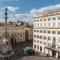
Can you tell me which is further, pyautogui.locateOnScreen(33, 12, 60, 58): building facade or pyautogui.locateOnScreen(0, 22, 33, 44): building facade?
pyautogui.locateOnScreen(0, 22, 33, 44): building facade

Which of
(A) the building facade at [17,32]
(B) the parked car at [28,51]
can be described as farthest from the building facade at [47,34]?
(A) the building facade at [17,32]

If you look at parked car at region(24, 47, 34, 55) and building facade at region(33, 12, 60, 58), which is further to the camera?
parked car at region(24, 47, 34, 55)

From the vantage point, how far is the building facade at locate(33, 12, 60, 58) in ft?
13.0

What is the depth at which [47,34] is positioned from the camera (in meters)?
4.17

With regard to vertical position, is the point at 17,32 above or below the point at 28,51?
above

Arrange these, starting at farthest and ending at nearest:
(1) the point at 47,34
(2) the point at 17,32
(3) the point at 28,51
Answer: (2) the point at 17,32 < (3) the point at 28,51 < (1) the point at 47,34

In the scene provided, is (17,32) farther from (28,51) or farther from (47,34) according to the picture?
(47,34)

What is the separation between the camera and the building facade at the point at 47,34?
13.0ft

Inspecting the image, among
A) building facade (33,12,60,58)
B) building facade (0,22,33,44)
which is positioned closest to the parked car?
building facade (33,12,60,58)

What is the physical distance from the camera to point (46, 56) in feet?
13.3

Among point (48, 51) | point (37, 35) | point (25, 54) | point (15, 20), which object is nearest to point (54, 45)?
point (48, 51)

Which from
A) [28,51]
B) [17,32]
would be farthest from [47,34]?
[17,32]

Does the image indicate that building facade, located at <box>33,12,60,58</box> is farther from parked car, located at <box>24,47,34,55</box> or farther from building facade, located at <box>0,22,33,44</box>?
building facade, located at <box>0,22,33,44</box>

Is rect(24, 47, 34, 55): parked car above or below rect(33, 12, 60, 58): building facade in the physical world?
below
